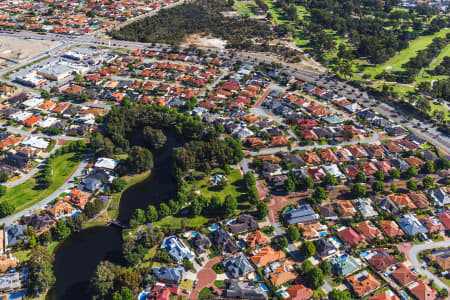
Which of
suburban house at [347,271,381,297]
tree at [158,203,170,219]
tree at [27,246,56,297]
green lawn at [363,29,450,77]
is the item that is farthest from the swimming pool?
green lawn at [363,29,450,77]

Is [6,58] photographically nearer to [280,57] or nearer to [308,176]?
[280,57]

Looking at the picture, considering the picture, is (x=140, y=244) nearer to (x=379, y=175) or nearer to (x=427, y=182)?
(x=379, y=175)

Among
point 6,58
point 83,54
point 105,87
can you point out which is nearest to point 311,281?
point 105,87

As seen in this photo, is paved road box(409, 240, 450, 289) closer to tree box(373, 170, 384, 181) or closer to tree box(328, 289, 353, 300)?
tree box(328, 289, 353, 300)

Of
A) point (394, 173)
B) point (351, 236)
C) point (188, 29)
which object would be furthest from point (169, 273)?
point (188, 29)

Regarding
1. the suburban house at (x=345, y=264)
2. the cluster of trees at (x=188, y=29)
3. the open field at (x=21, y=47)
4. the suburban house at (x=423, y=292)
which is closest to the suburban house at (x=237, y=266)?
the suburban house at (x=345, y=264)

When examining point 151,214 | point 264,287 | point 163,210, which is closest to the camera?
point 264,287

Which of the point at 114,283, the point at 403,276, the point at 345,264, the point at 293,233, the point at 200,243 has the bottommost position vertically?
the point at 114,283
